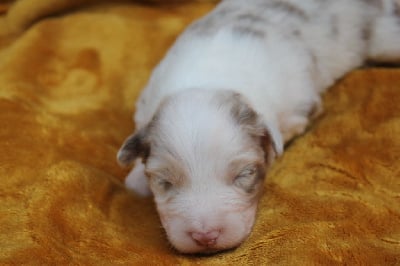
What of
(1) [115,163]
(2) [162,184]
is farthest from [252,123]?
(1) [115,163]

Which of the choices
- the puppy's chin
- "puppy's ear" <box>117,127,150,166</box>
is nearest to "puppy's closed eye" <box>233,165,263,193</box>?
the puppy's chin

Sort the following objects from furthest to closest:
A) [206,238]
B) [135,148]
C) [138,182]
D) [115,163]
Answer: [115,163]
[138,182]
[135,148]
[206,238]

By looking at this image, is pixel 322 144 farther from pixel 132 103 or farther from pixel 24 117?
pixel 24 117

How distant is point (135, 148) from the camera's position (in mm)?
2768

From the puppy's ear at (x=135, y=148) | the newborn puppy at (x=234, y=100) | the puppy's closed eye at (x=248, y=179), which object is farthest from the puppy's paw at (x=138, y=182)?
the puppy's closed eye at (x=248, y=179)

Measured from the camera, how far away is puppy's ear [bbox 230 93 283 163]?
2668 mm

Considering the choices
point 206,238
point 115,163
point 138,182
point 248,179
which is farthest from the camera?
point 115,163

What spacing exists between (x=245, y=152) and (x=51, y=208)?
2.71 ft

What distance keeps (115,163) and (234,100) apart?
89 centimetres

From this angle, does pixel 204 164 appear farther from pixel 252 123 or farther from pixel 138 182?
pixel 138 182

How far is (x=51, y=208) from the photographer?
268 centimetres

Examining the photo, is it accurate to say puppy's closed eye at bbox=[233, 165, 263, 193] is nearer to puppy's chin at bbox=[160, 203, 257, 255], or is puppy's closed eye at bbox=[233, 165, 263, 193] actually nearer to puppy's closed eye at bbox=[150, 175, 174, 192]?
puppy's chin at bbox=[160, 203, 257, 255]

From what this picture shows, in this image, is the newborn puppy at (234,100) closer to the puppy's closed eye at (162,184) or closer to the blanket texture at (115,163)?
the puppy's closed eye at (162,184)

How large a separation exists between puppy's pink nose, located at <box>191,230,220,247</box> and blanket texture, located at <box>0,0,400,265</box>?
3.3 inches
